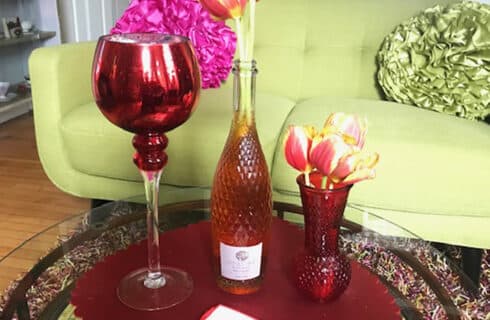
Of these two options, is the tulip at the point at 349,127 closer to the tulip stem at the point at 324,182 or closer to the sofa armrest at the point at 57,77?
the tulip stem at the point at 324,182

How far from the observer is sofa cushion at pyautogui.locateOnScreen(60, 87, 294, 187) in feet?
4.41

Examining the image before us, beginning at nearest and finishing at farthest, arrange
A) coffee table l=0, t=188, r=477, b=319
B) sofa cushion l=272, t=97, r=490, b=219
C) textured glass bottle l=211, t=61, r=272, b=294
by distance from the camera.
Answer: textured glass bottle l=211, t=61, r=272, b=294 < coffee table l=0, t=188, r=477, b=319 < sofa cushion l=272, t=97, r=490, b=219

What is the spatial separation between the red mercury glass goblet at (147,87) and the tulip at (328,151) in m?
0.17

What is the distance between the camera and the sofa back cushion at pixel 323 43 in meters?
1.75

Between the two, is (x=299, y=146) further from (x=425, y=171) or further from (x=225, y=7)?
(x=425, y=171)

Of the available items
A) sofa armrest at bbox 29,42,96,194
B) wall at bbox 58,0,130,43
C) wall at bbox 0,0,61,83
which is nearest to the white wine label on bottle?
sofa armrest at bbox 29,42,96,194

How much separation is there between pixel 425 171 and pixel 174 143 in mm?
647

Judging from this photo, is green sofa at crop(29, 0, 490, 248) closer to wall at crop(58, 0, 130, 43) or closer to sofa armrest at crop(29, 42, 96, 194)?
sofa armrest at crop(29, 42, 96, 194)

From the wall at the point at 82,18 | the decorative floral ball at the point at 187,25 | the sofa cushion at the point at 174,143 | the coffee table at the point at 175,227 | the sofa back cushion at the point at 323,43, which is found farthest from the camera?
the wall at the point at 82,18

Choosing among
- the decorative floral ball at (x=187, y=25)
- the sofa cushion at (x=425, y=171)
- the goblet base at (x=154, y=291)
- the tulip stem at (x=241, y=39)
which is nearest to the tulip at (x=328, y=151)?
the tulip stem at (x=241, y=39)

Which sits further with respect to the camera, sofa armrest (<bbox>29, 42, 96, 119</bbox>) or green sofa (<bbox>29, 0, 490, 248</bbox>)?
sofa armrest (<bbox>29, 42, 96, 119</bbox>)

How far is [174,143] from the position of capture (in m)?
1.36

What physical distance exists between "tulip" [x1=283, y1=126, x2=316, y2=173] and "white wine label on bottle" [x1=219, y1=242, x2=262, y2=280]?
15 centimetres

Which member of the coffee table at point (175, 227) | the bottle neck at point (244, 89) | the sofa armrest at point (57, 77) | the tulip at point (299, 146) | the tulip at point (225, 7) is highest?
the tulip at point (225, 7)
